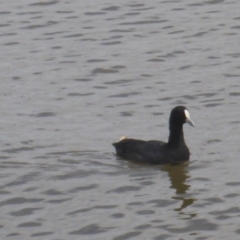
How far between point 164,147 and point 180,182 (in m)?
0.97

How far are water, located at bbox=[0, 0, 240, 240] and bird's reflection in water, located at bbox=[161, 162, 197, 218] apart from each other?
3 centimetres

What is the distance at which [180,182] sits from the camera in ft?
38.6

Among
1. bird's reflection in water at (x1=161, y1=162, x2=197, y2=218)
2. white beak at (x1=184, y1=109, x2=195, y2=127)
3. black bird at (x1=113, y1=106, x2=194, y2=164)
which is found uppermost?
white beak at (x1=184, y1=109, x2=195, y2=127)

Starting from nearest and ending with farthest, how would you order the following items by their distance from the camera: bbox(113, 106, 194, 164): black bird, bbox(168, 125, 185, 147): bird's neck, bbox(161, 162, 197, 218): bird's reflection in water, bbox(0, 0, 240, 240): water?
bbox(0, 0, 240, 240): water < bbox(161, 162, 197, 218): bird's reflection in water < bbox(113, 106, 194, 164): black bird < bbox(168, 125, 185, 147): bird's neck

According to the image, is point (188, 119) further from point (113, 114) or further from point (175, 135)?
point (113, 114)

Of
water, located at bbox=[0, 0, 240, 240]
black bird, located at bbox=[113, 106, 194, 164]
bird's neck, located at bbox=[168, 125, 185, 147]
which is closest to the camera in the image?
water, located at bbox=[0, 0, 240, 240]

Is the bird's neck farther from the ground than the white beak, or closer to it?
closer to it

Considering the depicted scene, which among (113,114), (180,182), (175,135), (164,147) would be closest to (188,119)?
(175,135)

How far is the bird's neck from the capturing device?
12.6 meters

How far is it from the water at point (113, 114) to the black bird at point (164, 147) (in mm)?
165

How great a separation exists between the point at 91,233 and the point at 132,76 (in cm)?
542

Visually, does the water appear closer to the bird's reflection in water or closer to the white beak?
the bird's reflection in water

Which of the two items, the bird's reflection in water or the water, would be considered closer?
the water

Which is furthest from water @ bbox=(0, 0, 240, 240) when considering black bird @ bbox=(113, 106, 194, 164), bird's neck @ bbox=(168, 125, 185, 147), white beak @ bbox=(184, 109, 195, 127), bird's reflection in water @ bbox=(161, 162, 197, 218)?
white beak @ bbox=(184, 109, 195, 127)
